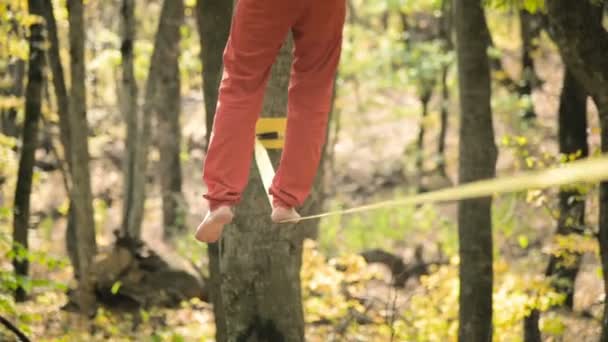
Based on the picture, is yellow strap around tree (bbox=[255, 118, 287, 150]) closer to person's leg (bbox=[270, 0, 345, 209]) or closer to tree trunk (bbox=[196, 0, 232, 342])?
person's leg (bbox=[270, 0, 345, 209])

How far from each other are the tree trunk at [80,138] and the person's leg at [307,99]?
203 inches

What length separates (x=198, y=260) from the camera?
13.7m

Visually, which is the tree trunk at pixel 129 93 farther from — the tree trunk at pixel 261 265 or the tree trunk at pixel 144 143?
the tree trunk at pixel 261 265

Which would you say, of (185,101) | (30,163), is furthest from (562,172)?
(185,101)

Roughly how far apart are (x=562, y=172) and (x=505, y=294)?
22.5ft

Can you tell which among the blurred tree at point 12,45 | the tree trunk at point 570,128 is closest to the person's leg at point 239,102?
the blurred tree at point 12,45

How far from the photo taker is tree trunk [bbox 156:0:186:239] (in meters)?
15.0

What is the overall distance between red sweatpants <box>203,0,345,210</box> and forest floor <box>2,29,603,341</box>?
1.51 metres

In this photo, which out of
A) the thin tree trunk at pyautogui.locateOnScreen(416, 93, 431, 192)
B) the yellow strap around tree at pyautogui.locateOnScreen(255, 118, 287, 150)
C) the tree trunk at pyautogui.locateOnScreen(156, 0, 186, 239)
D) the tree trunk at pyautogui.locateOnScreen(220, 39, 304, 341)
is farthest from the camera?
the thin tree trunk at pyautogui.locateOnScreen(416, 93, 431, 192)

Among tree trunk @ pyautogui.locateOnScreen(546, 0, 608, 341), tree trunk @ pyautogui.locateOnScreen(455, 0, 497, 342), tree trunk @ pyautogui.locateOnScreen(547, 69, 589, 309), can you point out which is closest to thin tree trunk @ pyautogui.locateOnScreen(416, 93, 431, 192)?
tree trunk @ pyautogui.locateOnScreen(547, 69, 589, 309)

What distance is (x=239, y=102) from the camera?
3.27 m

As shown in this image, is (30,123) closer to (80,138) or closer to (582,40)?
(80,138)

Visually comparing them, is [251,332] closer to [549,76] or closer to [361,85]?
[549,76]

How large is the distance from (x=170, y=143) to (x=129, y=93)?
196 inches
